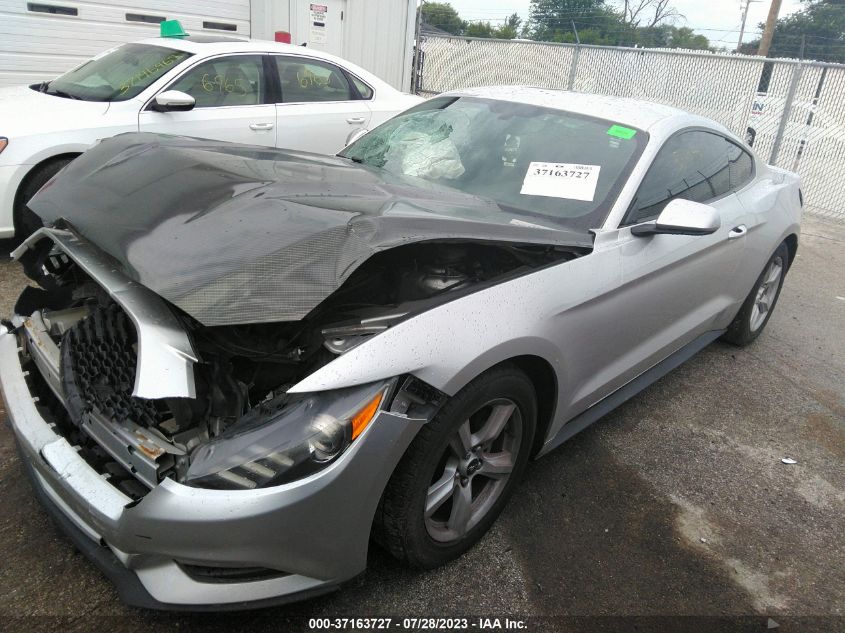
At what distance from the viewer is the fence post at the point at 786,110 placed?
9.38 m

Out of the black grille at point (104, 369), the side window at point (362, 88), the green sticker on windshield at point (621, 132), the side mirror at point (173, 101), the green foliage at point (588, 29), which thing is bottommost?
the black grille at point (104, 369)

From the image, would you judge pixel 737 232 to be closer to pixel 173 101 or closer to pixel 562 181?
pixel 562 181

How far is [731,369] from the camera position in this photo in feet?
13.7

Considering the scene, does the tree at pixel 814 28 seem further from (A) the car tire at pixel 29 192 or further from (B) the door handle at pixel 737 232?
(A) the car tire at pixel 29 192

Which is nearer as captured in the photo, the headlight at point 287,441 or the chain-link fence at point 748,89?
the headlight at point 287,441

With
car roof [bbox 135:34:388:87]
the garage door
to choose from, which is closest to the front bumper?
car roof [bbox 135:34:388:87]

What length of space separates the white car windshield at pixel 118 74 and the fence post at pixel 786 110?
8630 millimetres

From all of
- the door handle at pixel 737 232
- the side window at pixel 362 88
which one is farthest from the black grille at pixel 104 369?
the side window at pixel 362 88

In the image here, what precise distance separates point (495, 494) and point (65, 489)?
4.73 feet

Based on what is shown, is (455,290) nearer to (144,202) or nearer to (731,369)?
(144,202)

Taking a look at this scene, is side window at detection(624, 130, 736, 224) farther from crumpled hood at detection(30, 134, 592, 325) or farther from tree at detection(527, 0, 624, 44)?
tree at detection(527, 0, 624, 44)

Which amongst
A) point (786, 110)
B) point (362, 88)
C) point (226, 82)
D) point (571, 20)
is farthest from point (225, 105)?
point (571, 20)

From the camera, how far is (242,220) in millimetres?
2047

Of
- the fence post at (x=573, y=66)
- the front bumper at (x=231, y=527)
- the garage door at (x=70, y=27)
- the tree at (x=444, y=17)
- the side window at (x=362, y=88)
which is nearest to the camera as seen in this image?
the front bumper at (x=231, y=527)
